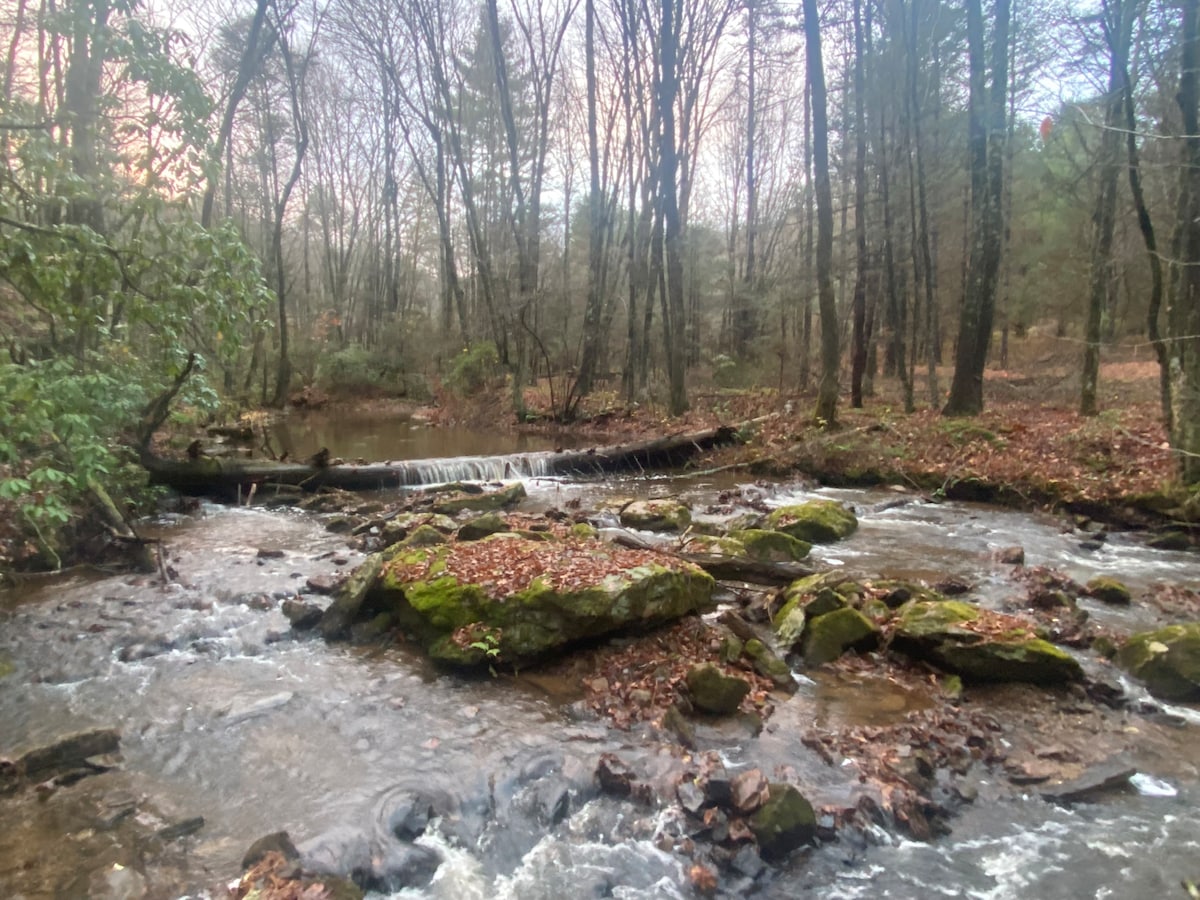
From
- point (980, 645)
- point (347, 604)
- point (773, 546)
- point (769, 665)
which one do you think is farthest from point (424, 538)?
point (980, 645)

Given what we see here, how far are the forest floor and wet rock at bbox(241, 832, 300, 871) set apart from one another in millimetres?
10622

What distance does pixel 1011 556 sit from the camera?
8812 mm

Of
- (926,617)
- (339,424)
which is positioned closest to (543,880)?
(926,617)

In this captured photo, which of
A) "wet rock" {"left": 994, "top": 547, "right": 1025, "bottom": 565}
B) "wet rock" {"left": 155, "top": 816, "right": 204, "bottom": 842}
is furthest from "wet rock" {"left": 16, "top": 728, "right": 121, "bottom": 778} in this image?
"wet rock" {"left": 994, "top": 547, "right": 1025, "bottom": 565}

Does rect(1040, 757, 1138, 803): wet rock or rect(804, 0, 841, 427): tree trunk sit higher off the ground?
rect(804, 0, 841, 427): tree trunk

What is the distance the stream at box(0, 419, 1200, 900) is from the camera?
384 cm

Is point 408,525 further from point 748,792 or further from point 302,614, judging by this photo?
point 748,792

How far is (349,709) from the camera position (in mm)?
5586

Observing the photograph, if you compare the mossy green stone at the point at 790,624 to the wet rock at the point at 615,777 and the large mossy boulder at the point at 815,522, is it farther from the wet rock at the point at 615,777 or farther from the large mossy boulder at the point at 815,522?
the large mossy boulder at the point at 815,522

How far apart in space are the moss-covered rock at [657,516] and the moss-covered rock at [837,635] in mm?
4263

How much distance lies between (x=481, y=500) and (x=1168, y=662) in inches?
371

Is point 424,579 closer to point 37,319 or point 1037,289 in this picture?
point 37,319

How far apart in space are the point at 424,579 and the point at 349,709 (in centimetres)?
158

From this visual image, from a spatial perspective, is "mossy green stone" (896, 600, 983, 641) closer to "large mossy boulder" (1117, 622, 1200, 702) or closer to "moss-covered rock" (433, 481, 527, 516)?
"large mossy boulder" (1117, 622, 1200, 702)
